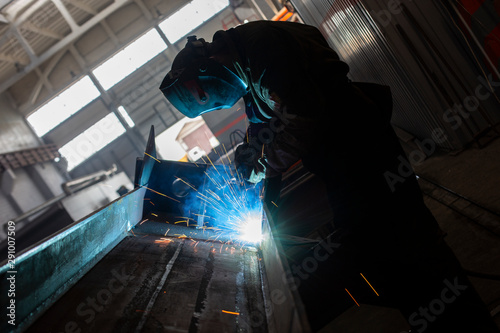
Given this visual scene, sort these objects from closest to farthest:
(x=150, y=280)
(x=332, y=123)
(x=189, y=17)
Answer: (x=150, y=280), (x=332, y=123), (x=189, y=17)

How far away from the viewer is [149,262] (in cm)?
164

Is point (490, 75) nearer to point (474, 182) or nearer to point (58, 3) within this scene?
point (474, 182)

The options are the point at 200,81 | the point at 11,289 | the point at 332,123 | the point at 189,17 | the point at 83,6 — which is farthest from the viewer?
the point at 189,17

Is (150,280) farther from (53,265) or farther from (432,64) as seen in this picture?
(432,64)

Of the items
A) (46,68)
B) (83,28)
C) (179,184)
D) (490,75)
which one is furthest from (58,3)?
(490,75)

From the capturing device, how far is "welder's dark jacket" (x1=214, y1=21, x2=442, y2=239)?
1.43 meters

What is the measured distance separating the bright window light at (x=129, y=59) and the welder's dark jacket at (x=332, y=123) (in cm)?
1183

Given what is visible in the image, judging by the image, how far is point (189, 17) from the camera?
11.7 metres
